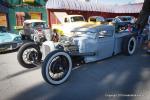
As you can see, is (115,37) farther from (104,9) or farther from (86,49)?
(104,9)

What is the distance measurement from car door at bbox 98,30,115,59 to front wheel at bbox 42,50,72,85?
54.6 inches

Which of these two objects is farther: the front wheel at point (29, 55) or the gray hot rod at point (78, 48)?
the front wheel at point (29, 55)

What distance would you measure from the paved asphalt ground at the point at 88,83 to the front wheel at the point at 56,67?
0.17 meters

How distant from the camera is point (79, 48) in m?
4.83

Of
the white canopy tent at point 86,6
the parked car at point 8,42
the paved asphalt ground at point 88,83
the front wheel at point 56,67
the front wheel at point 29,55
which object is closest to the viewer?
the paved asphalt ground at point 88,83

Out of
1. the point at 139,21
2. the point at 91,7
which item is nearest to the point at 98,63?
the point at 139,21

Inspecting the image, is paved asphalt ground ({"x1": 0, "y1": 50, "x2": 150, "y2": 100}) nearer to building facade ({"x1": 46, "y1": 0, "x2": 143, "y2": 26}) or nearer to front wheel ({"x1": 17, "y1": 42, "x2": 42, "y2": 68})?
front wheel ({"x1": 17, "y1": 42, "x2": 42, "y2": 68})

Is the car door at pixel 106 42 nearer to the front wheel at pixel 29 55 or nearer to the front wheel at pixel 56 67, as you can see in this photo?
the front wheel at pixel 56 67

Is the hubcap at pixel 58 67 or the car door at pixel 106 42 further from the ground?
the car door at pixel 106 42

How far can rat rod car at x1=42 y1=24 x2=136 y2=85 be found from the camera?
389 centimetres

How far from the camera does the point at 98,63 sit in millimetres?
5477

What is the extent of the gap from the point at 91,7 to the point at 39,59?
15862mm

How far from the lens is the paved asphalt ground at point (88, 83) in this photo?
11.3ft

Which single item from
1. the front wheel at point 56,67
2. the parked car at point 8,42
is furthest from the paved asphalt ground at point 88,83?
the parked car at point 8,42
